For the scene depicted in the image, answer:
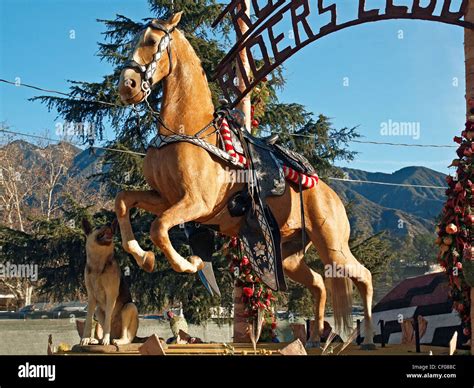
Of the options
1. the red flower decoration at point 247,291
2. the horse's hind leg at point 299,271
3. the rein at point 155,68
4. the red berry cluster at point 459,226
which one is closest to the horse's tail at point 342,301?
the horse's hind leg at point 299,271

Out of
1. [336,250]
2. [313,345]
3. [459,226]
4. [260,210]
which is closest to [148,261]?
[260,210]

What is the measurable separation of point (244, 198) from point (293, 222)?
0.72 m

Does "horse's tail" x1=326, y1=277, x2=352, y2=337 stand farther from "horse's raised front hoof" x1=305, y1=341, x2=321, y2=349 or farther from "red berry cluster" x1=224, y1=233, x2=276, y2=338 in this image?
"red berry cluster" x1=224, y1=233, x2=276, y2=338

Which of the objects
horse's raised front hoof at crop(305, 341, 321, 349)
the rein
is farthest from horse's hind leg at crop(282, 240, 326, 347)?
the rein

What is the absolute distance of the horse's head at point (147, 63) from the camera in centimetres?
598

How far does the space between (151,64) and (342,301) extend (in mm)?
3182

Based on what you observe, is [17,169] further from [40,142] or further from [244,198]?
[244,198]

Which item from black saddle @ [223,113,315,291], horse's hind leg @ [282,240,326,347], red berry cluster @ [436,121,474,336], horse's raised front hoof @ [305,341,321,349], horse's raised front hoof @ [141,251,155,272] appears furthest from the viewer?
horse's hind leg @ [282,240,326,347]

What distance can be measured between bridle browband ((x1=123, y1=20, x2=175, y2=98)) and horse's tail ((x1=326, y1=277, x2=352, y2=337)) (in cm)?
279

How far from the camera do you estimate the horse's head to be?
5980 mm

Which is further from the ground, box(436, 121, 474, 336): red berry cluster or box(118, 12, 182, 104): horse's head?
box(118, 12, 182, 104): horse's head

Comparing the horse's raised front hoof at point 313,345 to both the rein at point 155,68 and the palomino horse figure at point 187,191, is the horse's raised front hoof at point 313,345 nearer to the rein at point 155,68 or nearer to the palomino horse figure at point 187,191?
the palomino horse figure at point 187,191

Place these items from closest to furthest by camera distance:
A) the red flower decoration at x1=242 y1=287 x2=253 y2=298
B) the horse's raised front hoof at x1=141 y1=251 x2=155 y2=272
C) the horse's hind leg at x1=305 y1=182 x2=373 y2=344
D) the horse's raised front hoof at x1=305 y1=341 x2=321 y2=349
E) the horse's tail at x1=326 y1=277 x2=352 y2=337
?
the horse's raised front hoof at x1=141 y1=251 x2=155 y2=272 → the horse's hind leg at x1=305 y1=182 x2=373 y2=344 → the horse's tail at x1=326 y1=277 x2=352 y2=337 → the horse's raised front hoof at x1=305 y1=341 x2=321 y2=349 → the red flower decoration at x1=242 y1=287 x2=253 y2=298
